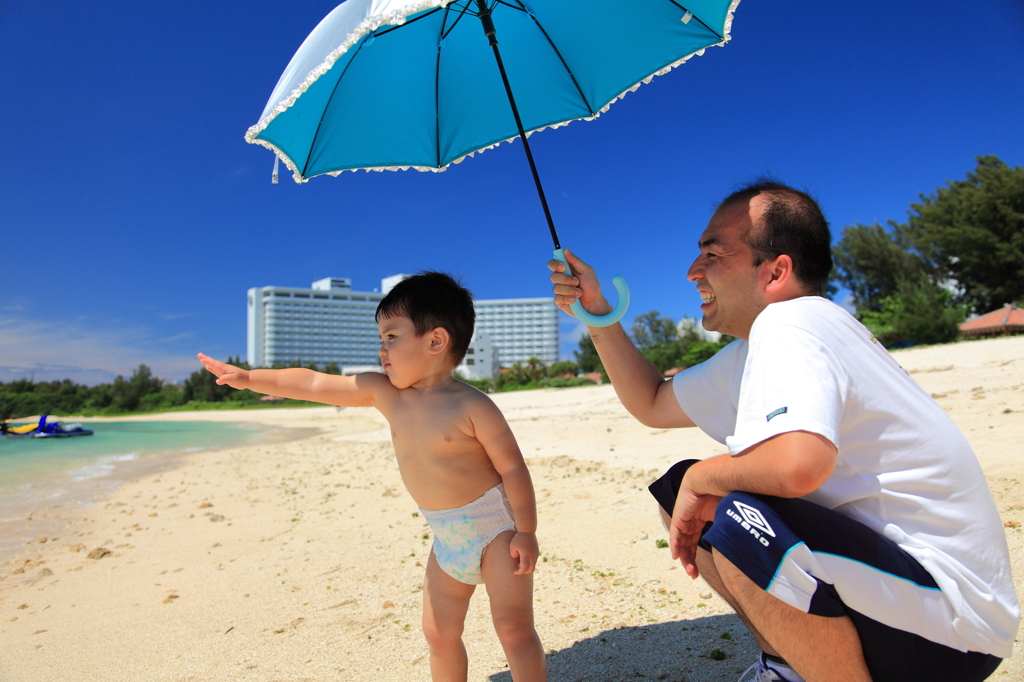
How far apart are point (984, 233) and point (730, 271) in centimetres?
3768

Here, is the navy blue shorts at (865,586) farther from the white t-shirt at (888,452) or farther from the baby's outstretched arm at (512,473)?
the baby's outstretched arm at (512,473)

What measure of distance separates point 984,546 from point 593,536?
275 cm

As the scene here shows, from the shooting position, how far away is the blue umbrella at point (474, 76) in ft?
8.63

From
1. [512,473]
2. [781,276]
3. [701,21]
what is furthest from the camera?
[701,21]

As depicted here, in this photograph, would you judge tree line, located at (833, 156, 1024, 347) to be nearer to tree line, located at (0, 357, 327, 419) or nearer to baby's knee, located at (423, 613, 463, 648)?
baby's knee, located at (423, 613, 463, 648)

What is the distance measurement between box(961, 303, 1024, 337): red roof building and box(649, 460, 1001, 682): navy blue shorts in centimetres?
2890

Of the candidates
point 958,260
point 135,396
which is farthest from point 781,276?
point 135,396

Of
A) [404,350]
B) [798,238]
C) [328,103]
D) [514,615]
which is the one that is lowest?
[514,615]

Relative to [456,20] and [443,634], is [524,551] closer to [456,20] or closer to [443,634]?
[443,634]

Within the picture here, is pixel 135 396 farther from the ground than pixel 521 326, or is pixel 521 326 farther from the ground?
pixel 521 326

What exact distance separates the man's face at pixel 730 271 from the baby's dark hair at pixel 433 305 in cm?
90

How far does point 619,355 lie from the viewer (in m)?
2.23

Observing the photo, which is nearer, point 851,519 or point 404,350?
point 851,519

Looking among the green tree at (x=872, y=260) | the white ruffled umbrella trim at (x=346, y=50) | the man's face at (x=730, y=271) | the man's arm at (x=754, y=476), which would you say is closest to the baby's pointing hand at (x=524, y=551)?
the man's arm at (x=754, y=476)
